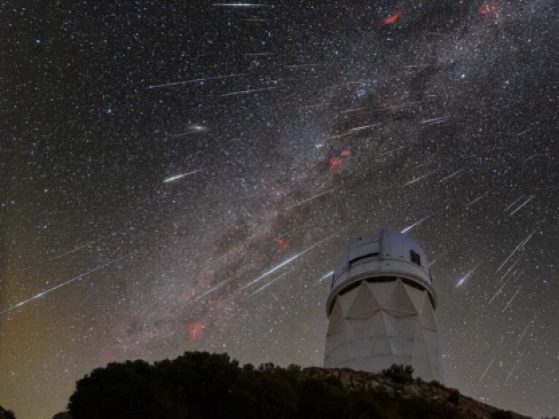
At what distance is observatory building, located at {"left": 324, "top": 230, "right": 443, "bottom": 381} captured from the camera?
25.3 metres

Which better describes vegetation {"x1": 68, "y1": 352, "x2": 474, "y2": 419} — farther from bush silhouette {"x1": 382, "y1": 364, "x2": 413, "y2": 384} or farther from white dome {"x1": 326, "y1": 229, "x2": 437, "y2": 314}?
white dome {"x1": 326, "y1": 229, "x2": 437, "y2": 314}

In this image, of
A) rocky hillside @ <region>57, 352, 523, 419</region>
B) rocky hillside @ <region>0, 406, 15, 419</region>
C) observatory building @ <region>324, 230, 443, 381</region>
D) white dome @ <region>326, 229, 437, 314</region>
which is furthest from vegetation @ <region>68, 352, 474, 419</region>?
white dome @ <region>326, 229, 437, 314</region>

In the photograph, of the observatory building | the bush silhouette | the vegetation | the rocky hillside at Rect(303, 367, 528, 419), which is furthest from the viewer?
the observatory building

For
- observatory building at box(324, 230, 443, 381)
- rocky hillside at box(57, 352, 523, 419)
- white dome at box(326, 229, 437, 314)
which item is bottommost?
rocky hillside at box(57, 352, 523, 419)

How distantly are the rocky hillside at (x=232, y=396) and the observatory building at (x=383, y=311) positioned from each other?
280 inches

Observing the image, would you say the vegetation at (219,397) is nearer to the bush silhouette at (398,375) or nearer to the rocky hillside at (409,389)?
the rocky hillside at (409,389)

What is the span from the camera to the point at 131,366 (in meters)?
16.4

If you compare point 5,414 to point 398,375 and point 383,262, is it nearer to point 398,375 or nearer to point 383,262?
point 398,375

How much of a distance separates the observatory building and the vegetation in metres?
8.03

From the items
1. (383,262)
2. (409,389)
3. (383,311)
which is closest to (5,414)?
(409,389)

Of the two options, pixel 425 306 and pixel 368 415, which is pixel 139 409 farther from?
pixel 425 306

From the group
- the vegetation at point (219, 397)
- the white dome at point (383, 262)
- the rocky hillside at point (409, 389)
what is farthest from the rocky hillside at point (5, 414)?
the white dome at point (383, 262)

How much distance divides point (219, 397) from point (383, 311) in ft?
40.4

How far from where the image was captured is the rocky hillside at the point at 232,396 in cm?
1446
